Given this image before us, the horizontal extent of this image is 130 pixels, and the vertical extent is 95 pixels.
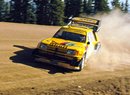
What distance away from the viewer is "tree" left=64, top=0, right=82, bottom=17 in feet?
203

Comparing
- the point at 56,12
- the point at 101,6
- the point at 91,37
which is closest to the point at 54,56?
the point at 91,37

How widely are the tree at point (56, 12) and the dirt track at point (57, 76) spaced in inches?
1444

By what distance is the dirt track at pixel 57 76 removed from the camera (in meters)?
11.4

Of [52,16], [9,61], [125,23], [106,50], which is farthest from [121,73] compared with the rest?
[52,16]

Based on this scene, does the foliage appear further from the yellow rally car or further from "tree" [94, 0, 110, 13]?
the yellow rally car

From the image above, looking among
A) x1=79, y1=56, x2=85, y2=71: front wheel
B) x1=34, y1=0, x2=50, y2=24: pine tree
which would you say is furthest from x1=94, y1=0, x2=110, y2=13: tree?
x1=79, y1=56, x2=85, y2=71: front wheel

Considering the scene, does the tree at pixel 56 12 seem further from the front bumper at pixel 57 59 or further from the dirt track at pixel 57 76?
the front bumper at pixel 57 59

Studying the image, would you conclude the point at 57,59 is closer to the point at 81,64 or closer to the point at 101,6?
the point at 81,64

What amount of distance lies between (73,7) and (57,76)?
4892cm

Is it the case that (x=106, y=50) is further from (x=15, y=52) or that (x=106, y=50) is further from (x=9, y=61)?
(x=9, y=61)

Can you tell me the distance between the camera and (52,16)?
56.3 m

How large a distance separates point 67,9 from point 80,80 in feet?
163

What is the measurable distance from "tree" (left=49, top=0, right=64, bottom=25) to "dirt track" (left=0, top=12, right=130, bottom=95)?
3668cm

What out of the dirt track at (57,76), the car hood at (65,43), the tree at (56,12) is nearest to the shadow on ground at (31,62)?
the dirt track at (57,76)
